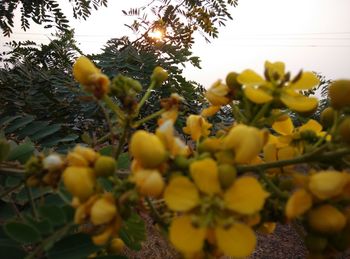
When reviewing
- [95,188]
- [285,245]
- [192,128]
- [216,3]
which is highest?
[216,3]

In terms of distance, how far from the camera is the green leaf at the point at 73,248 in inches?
29.1

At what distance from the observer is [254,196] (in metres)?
0.58

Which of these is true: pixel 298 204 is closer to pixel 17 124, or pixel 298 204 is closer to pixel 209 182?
pixel 209 182

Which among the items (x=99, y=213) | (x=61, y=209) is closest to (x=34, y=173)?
(x=61, y=209)

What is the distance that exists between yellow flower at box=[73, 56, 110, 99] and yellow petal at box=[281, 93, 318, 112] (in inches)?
13.7

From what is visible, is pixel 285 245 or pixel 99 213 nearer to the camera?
pixel 99 213

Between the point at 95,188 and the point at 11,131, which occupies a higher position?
the point at 11,131

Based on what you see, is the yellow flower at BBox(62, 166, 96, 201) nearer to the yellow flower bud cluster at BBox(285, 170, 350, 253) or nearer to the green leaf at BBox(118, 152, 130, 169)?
the yellow flower bud cluster at BBox(285, 170, 350, 253)

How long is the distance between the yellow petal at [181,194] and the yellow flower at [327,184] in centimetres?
18

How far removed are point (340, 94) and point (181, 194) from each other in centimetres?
37

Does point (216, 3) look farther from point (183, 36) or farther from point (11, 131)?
point (11, 131)

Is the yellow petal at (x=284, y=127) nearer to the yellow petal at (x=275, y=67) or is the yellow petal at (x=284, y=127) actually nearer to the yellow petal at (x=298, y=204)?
the yellow petal at (x=275, y=67)


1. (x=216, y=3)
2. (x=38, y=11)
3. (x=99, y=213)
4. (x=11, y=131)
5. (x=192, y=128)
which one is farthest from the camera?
(x=216, y=3)

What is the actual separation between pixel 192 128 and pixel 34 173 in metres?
0.36
